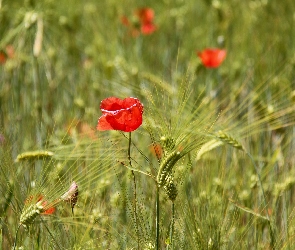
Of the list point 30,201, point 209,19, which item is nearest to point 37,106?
point 30,201

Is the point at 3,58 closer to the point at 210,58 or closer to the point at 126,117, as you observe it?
the point at 210,58

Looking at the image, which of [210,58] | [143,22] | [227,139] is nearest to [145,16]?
[143,22]

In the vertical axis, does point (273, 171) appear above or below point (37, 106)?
below

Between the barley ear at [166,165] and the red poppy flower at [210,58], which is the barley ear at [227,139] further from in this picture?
the red poppy flower at [210,58]

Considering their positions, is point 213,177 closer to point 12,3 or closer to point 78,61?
point 78,61

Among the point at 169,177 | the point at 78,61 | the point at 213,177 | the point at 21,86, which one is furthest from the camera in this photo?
the point at 78,61

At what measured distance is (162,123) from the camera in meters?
1.25

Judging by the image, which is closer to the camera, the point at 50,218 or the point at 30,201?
the point at 30,201

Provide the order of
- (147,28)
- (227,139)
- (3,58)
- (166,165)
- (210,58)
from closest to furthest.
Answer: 1. (166,165)
2. (227,139)
3. (210,58)
4. (3,58)
5. (147,28)

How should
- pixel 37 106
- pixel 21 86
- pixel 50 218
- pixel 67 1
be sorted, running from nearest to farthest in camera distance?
pixel 50 218 < pixel 37 106 < pixel 21 86 < pixel 67 1

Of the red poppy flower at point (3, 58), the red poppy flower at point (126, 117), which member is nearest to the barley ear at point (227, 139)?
the red poppy flower at point (126, 117)

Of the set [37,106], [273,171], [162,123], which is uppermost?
[162,123]

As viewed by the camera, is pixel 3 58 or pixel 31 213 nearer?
pixel 31 213

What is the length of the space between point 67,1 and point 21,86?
75 centimetres
